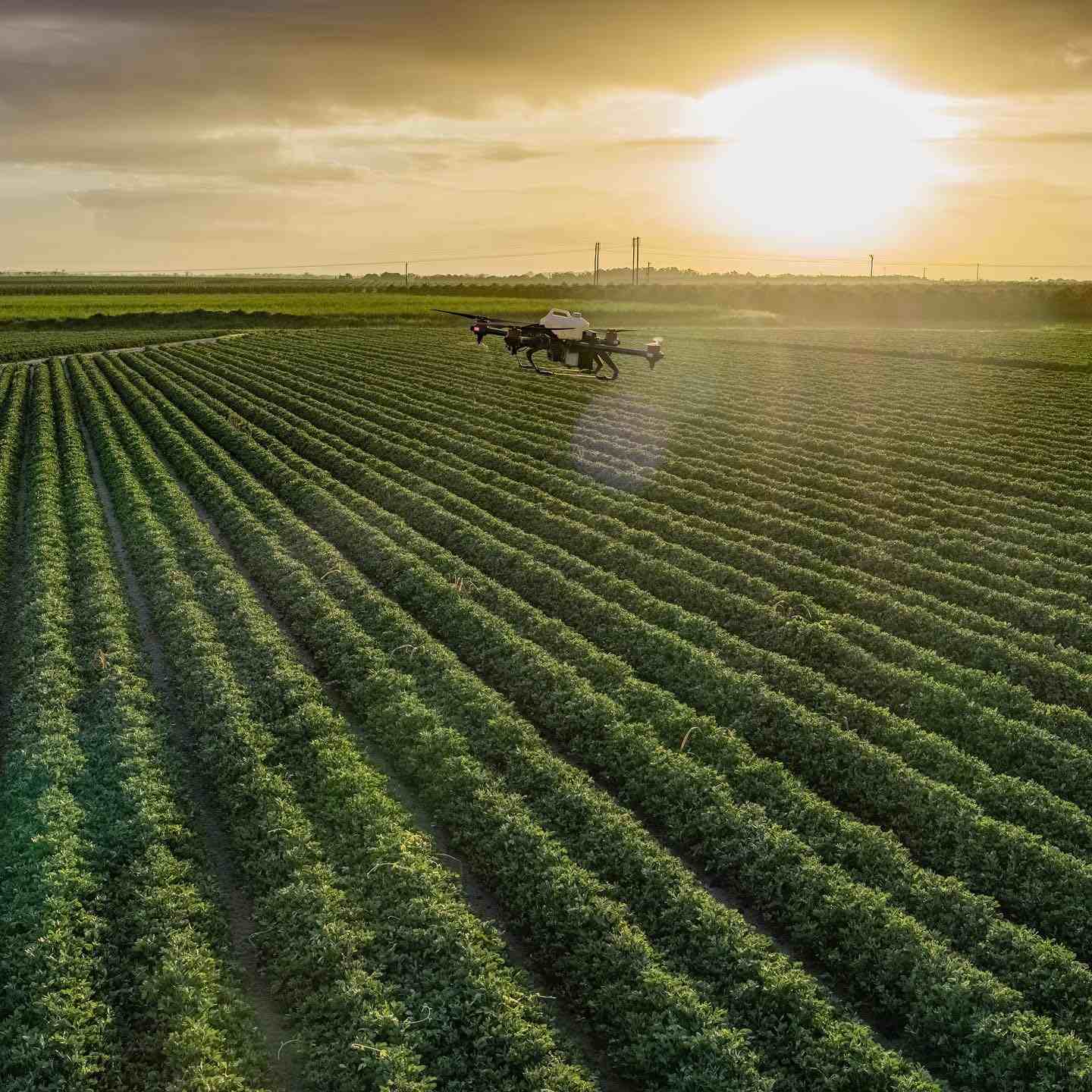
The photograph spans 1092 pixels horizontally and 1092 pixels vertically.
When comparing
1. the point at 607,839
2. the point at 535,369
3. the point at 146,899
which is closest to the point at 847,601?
the point at 607,839

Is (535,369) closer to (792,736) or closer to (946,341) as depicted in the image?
(792,736)

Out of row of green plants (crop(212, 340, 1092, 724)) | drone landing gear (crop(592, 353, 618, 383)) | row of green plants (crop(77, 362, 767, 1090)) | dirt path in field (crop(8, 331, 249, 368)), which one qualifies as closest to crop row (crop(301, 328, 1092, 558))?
drone landing gear (crop(592, 353, 618, 383))

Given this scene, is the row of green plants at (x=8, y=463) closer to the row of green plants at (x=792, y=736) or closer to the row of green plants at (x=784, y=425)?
the row of green plants at (x=792, y=736)

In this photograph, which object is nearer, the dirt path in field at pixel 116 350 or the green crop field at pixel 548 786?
the green crop field at pixel 548 786

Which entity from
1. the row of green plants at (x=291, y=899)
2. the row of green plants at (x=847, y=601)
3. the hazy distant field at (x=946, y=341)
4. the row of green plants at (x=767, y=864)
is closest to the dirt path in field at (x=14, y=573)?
the row of green plants at (x=291, y=899)

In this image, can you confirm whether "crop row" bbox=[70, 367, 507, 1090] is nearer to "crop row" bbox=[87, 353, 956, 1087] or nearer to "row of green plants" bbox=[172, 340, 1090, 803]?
"crop row" bbox=[87, 353, 956, 1087]
